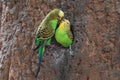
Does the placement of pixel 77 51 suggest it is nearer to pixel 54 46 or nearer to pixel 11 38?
pixel 54 46

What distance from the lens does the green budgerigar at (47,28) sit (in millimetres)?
2643

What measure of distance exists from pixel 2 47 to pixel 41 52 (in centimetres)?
58

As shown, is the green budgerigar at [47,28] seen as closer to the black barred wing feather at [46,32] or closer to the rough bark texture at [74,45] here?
the black barred wing feather at [46,32]

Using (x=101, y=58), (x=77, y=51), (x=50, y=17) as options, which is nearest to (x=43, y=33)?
(x=50, y=17)

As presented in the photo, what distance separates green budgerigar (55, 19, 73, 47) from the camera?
2701 mm

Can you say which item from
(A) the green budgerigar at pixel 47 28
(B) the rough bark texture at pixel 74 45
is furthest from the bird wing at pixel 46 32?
(B) the rough bark texture at pixel 74 45

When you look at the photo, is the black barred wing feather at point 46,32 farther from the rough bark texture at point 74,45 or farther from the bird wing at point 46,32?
the rough bark texture at point 74,45

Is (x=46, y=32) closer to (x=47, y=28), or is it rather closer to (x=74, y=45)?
(x=47, y=28)

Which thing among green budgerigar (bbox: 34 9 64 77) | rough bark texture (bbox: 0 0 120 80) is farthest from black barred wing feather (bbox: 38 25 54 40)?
rough bark texture (bbox: 0 0 120 80)

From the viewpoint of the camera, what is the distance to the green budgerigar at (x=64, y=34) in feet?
8.86

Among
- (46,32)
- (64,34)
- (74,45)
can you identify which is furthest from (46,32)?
(74,45)

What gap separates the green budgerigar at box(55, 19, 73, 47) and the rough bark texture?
7 cm

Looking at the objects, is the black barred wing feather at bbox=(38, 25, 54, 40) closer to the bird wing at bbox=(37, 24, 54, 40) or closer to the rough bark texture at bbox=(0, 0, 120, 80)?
the bird wing at bbox=(37, 24, 54, 40)

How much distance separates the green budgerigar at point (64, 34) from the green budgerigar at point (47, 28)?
0.17ft
